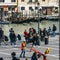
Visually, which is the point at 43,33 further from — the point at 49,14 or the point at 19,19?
the point at 49,14

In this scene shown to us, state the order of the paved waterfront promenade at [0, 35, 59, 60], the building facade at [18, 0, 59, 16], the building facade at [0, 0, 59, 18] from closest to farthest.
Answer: the paved waterfront promenade at [0, 35, 59, 60] → the building facade at [0, 0, 59, 18] → the building facade at [18, 0, 59, 16]

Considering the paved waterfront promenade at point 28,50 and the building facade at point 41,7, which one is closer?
the paved waterfront promenade at point 28,50

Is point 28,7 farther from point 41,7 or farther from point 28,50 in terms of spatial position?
point 28,50

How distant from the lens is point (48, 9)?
265 feet

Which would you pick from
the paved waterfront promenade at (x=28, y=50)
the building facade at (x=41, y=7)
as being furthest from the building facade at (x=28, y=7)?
the paved waterfront promenade at (x=28, y=50)

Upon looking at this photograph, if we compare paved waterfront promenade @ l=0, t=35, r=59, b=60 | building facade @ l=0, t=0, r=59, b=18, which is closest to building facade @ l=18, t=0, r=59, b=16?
building facade @ l=0, t=0, r=59, b=18

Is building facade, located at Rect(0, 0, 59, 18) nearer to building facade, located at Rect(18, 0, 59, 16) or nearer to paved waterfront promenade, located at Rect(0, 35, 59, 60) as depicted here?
building facade, located at Rect(18, 0, 59, 16)

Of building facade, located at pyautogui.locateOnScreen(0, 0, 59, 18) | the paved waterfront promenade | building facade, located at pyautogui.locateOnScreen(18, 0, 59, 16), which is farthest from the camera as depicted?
building facade, located at pyautogui.locateOnScreen(18, 0, 59, 16)

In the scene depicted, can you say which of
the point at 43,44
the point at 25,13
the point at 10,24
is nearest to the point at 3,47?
the point at 43,44

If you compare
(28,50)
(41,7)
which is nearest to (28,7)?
(41,7)

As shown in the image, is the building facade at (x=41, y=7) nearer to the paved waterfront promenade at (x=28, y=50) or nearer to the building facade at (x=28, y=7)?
the building facade at (x=28, y=7)

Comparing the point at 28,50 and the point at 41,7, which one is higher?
the point at 41,7

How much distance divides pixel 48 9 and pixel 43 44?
48012 millimetres

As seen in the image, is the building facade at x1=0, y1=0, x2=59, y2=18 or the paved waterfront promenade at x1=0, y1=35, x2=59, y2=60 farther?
the building facade at x1=0, y1=0, x2=59, y2=18
